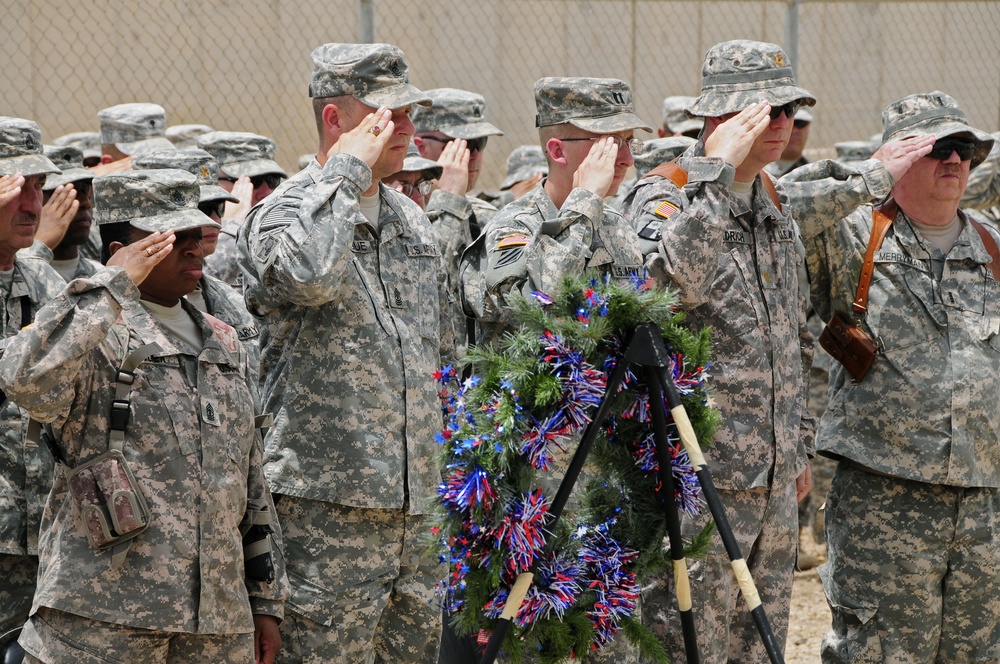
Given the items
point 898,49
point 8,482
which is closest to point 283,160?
point 8,482

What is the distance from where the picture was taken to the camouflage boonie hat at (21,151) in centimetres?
445

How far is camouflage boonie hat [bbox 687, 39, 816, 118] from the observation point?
167 inches

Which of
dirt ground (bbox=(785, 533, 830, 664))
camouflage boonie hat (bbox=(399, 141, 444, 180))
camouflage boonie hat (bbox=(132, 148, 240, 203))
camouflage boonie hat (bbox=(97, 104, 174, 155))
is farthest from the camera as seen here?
camouflage boonie hat (bbox=(97, 104, 174, 155))

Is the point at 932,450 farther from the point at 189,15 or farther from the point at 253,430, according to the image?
the point at 189,15

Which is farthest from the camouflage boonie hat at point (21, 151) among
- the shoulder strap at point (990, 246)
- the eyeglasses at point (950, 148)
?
the shoulder strap at point (990, 246)

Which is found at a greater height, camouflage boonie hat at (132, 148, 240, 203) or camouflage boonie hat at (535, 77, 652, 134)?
camouflage boonie hat at (535, 77, 652, 134)

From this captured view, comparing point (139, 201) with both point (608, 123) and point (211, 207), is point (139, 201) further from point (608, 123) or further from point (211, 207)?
point (608, 123)

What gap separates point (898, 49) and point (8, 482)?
10328 millimetres

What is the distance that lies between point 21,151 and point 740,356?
269cm

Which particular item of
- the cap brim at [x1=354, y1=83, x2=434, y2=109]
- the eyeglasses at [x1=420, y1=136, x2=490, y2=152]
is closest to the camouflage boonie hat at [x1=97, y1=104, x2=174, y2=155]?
the eyeglasses at [x1=420, y1=136, x2=490, y2=152]

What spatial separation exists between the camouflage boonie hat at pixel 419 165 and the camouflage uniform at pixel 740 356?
1670 mm

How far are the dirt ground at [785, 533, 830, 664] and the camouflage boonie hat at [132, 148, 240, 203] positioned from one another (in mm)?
3380

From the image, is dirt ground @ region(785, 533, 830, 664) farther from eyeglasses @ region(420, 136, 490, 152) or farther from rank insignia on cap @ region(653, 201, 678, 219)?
eyeglasses @ region(420, 136, 490, 152)

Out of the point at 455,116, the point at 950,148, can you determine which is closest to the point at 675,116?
the point at 455,116
